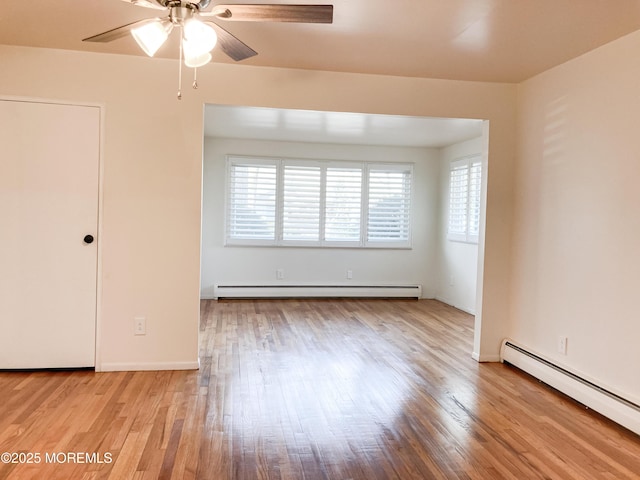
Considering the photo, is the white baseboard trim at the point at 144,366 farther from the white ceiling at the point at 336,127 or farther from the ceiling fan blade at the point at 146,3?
the ceiling fan blade at the point at 146,3

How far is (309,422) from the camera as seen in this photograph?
2.60 meters

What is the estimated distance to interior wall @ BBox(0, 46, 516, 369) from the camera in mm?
3297

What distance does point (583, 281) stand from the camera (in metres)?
3.04

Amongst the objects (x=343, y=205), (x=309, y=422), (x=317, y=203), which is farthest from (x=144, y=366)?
(x=343, y=205)

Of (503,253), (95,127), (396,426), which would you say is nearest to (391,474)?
(396,426)

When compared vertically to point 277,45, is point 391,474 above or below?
below

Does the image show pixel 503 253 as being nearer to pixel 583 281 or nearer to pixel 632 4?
pixel 583 281

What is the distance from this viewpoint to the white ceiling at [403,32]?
241 cm

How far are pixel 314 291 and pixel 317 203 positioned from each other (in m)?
1.27

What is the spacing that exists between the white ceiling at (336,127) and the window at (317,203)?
0.44 meters

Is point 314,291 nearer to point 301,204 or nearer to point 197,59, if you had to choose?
point 301,204

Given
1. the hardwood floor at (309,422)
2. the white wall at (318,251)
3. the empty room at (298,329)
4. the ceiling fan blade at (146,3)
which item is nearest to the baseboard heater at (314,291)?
the white wall at (318,251)

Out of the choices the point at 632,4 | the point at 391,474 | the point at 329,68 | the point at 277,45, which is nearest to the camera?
the point at 391,474

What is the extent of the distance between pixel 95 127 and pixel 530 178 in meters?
3.32
